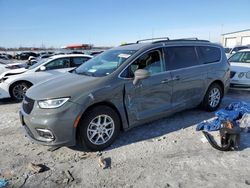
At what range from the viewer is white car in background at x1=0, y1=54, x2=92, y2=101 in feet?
25.6

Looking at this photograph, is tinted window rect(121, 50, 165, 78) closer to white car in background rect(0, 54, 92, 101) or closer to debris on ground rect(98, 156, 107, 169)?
debris on ground rect(98, 156, 107, 169)

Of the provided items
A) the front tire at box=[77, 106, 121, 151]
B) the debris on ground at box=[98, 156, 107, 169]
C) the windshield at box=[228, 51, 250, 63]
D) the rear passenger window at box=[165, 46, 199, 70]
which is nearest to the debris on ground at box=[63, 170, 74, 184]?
the debris on ground at box=[98, 156, 107, 169]

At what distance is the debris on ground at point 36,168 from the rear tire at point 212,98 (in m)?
3.88

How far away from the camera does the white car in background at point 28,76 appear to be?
781cm

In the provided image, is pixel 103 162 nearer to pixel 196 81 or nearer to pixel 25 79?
pixel 196 81

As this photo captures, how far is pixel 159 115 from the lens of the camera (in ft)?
15.6

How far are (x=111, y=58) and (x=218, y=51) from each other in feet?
9.46

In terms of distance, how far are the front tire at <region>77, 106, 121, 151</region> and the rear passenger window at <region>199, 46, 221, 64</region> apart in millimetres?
2720

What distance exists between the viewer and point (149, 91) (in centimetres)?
444

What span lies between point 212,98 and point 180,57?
1.52 meters

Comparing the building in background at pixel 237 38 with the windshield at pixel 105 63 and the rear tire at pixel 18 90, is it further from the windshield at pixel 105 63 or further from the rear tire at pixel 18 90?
the windshield at pixel 105 63

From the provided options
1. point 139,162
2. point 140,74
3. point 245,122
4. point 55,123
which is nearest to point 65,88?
point 55,123

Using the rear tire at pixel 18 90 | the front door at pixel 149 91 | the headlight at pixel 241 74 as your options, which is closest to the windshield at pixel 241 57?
the headlight at pixel 241 74

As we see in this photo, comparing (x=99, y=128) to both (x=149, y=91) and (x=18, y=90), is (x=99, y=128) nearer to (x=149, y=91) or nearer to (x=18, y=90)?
(x=149, y=91)
